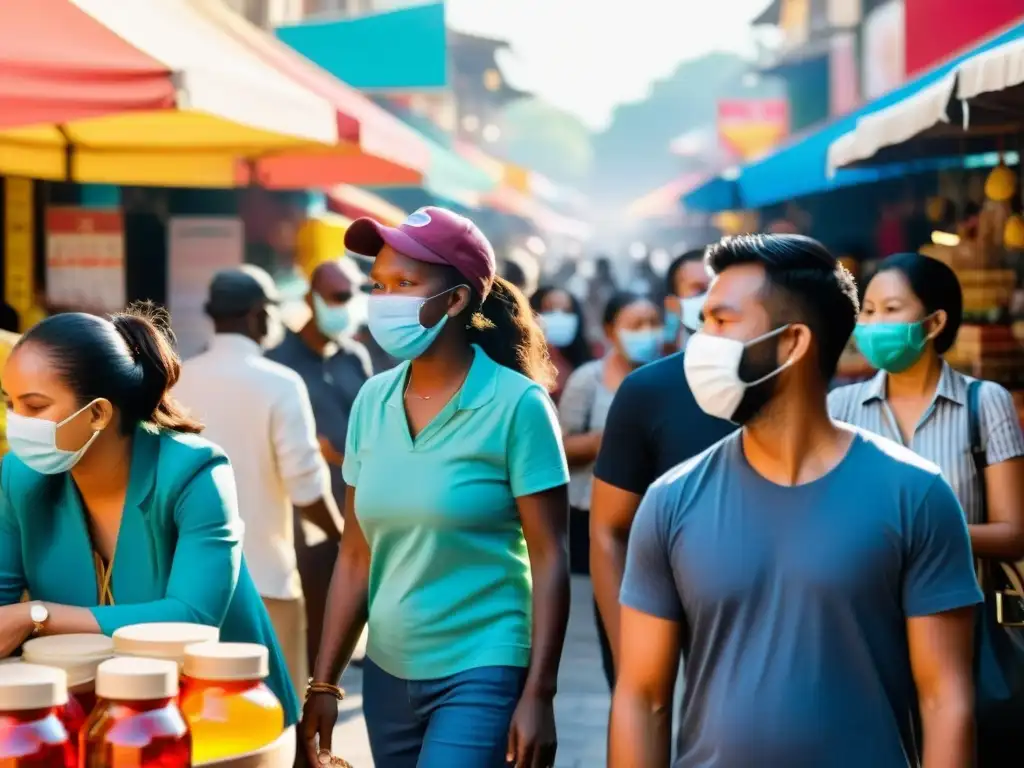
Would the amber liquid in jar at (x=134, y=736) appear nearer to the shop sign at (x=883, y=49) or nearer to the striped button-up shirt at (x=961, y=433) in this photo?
the striped button-up shirt at (x=961, y=433)

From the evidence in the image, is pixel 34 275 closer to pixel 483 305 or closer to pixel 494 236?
pixel 483 305

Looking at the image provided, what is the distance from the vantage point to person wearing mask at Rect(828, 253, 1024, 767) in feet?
15.8

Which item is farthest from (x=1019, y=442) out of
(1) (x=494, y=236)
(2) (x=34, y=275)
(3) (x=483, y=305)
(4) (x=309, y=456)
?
(1) (x=494, y=236)

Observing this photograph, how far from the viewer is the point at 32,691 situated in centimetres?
268

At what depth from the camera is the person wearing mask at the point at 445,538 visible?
13.2 ft

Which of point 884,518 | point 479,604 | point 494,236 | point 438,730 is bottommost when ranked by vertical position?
point 438,730

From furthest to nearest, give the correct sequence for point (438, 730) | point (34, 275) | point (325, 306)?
point (34, 275), point (325, 306), point (438, 730)

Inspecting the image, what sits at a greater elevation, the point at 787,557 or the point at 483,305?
the point at 483,305

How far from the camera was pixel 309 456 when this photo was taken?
6445 millimetres

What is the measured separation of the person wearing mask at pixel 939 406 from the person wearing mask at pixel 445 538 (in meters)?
1.24

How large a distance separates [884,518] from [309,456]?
373 centimetres

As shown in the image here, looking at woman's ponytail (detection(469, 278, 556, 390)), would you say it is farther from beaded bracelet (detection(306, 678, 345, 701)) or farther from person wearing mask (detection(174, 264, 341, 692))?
person wearing mask (detection(174, 264, 341, 692))

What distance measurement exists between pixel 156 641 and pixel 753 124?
43.0 metres

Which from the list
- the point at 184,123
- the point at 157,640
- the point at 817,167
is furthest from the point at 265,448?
the point at 817,167
